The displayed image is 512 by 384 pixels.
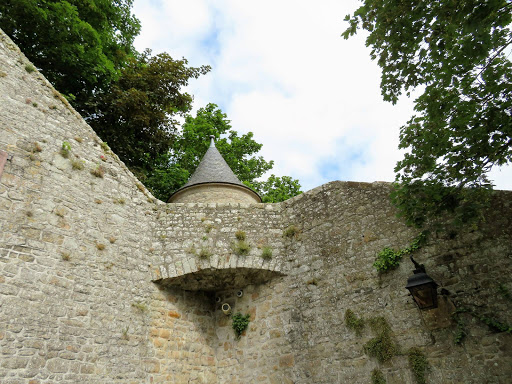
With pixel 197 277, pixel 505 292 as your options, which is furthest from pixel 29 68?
pixel 505 292

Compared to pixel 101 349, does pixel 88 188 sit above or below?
above

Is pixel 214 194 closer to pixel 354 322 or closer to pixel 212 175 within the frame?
pixel 212 175

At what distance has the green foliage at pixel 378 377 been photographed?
575 cm

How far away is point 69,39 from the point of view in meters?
11.1

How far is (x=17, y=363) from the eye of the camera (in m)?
5.01

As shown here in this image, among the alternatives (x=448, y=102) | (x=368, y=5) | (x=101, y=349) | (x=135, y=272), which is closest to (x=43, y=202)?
(x=135, y=272)

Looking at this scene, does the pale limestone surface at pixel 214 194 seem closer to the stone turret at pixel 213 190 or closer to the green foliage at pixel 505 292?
the stone turret at pixel 213 190

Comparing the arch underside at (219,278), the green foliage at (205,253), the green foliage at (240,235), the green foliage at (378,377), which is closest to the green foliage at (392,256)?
the green foliage at (378,377)

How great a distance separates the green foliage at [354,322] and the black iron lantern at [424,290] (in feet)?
3.66

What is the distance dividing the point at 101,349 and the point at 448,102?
6.07 metres

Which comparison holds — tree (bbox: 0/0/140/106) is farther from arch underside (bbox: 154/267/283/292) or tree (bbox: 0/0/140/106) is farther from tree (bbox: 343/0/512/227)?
tree (bbox: 343/0/512/227)

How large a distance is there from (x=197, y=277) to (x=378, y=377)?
3707 mm

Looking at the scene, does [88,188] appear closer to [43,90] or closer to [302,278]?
[43,90]

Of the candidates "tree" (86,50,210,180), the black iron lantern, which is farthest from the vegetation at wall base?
the black iron lantern
